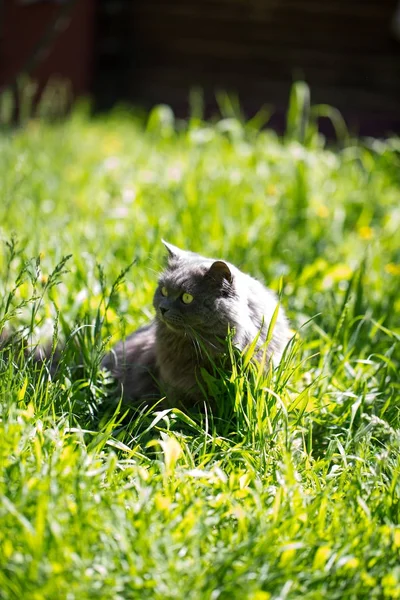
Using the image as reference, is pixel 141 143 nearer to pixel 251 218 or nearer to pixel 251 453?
pixel 251 218

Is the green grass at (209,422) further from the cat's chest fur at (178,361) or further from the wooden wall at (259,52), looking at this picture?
the wooden wall at (259,52)

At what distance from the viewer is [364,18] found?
32.1ft

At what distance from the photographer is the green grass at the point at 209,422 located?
5.99 ft

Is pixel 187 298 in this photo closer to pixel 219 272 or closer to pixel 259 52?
pixel 219 272

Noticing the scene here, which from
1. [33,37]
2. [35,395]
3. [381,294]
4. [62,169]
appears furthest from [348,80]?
[35,395]

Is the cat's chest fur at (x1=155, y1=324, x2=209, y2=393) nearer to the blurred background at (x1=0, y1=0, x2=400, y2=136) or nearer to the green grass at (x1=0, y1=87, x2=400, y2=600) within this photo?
the green grass at (x1=0, y1=87, x2=400, y2=600)

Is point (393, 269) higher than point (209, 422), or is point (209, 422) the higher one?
point (393, 269)

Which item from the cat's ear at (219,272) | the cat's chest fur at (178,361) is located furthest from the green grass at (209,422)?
the cat's ear at (219,272)

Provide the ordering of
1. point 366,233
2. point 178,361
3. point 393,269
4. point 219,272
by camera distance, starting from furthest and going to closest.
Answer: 1. point 366,233
2. point 393,269
3. point 178,361
4. point 219,272

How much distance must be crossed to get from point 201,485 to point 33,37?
352 inches

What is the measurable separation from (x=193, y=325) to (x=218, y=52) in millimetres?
8746

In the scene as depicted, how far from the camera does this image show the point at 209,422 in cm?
268

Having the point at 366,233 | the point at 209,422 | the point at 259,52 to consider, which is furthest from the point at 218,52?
the point at 209,422

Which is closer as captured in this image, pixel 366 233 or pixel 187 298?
pixel 187 298
